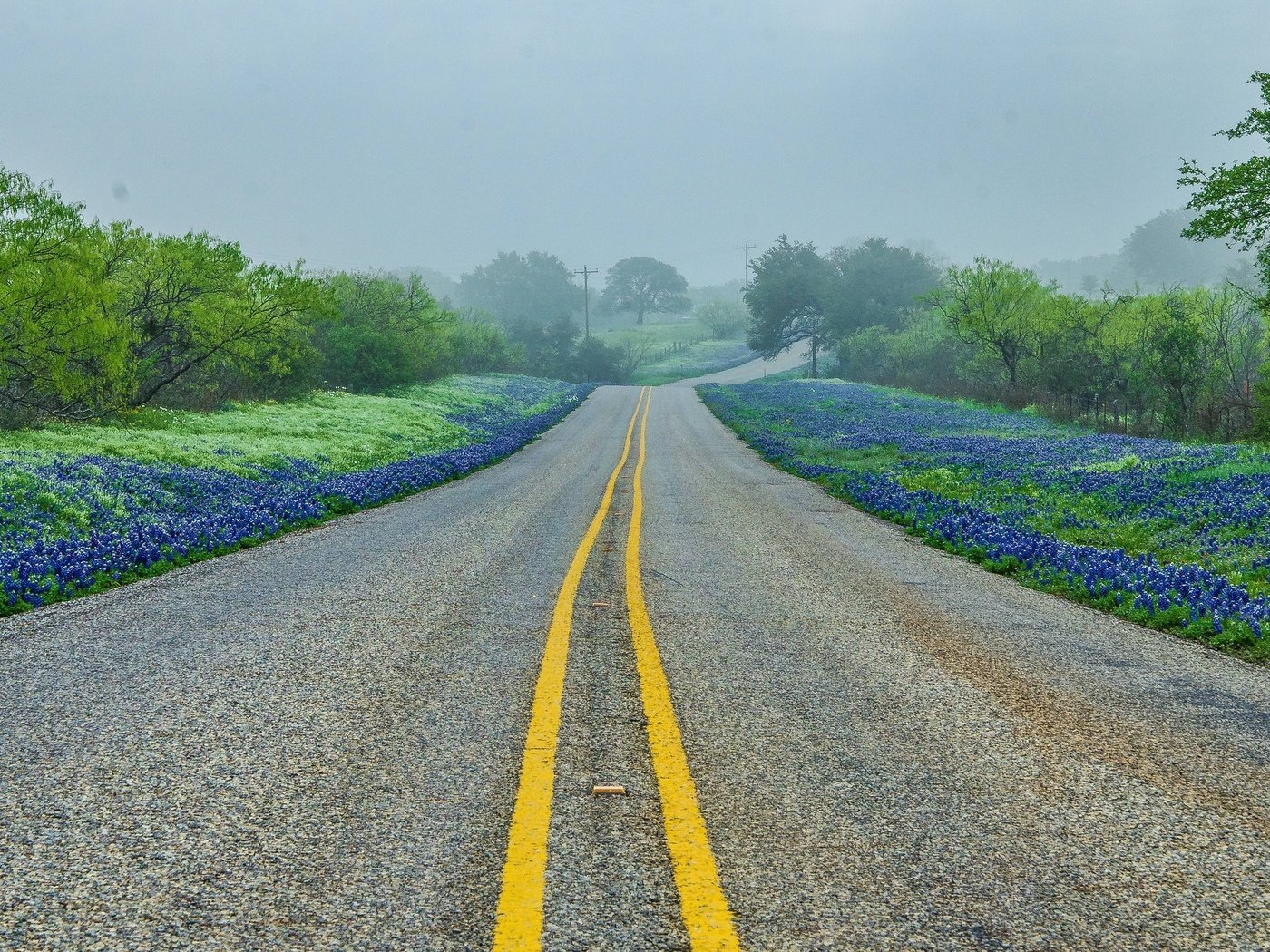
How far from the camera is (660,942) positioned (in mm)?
3025

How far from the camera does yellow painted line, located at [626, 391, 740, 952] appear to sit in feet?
10.2

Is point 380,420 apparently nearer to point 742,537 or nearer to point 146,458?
point 146,458

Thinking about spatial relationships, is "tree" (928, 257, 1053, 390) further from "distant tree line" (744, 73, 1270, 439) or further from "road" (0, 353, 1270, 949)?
"road" (0, 353, 1270, 949)

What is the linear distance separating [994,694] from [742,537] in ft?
22.6

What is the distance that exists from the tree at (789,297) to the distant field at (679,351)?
46.5 feet

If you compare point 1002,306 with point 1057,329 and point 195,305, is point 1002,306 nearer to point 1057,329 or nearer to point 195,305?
point 1057,329

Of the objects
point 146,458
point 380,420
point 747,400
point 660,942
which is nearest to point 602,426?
point 380,420

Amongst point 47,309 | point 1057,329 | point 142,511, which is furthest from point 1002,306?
point 142,511

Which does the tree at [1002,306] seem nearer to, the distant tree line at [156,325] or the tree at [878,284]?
the distant tree line at [156,325]

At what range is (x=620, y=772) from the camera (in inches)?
173

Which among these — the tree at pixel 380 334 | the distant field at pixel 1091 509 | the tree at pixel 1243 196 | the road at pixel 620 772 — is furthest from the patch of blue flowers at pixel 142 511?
the tree at pixel 380 334

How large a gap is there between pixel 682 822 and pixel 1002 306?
163 ft

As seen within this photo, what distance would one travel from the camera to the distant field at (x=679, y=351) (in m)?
112

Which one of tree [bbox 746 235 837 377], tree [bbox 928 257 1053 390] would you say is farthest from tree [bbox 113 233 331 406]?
tree [bbox 746 235 837 377]
